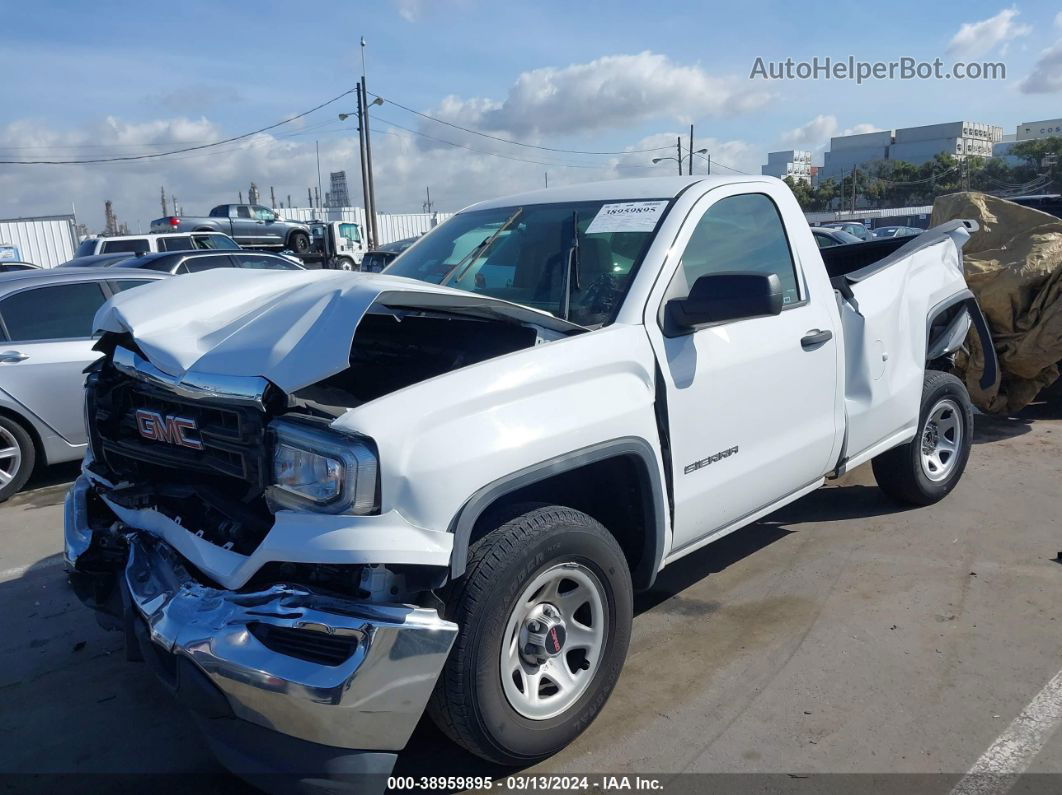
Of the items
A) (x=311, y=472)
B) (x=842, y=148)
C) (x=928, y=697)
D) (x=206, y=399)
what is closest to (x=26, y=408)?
(x=206, y=399)

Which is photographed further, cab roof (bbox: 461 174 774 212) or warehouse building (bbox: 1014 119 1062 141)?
warehouse building (bbox: 1014 119 1062 141)

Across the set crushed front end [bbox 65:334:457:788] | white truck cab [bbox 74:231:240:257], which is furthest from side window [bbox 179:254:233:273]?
crushed front end [bbox 65:334:457:788]

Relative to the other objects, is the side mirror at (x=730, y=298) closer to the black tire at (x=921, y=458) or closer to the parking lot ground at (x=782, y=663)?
the parking lot ground at (x=782, y=663)

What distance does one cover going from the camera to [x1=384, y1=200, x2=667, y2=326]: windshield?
3.53m

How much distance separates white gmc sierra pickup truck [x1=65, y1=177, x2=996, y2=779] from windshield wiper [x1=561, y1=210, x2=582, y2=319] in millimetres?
13

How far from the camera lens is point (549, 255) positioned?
3.78 metres

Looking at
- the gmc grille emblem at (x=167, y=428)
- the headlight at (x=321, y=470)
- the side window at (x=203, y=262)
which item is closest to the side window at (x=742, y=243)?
the headlight at (x=321, y=470)

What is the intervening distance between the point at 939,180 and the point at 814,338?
267 ft

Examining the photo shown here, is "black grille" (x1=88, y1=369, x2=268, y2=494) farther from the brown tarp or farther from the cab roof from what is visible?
the brown tarp

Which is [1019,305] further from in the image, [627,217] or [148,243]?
[148,243]

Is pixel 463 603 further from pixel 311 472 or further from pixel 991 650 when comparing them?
pixel 991 650

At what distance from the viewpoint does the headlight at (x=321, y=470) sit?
2.36 m

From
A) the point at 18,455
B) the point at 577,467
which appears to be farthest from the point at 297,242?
the point at 577,467

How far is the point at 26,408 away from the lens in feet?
20.7
